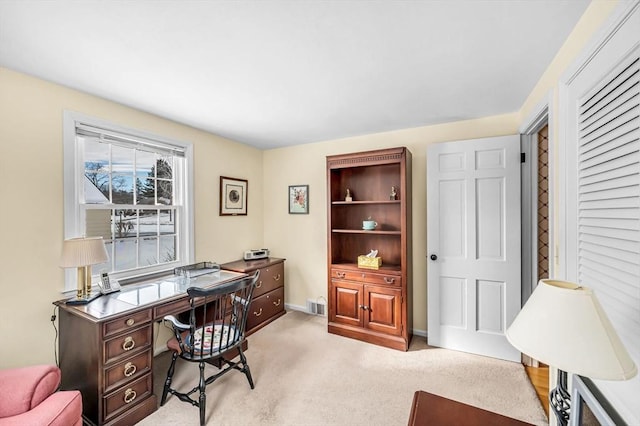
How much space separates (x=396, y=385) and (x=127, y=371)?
200 cm

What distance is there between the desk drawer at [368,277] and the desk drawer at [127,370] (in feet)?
6.21

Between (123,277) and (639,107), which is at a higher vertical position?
(639,107)

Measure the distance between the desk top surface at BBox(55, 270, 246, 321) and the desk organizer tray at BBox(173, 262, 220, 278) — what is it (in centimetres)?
6

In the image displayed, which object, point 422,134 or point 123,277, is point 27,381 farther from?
point 422,134

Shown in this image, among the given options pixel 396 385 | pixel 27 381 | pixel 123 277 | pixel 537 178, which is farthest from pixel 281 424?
pixel 537 178

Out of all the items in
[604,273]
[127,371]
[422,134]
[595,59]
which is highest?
[422,134]

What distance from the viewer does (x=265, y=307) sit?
3.37 m

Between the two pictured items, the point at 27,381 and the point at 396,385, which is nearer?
the point at 27,381

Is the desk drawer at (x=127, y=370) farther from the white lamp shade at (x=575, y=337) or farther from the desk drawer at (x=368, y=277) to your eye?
the white lamp shade at (x=575, y=337)

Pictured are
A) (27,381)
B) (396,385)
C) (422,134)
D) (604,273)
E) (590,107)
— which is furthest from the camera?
(422,134)

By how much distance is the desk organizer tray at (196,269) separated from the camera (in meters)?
2.73

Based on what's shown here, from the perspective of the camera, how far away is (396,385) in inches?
85.6

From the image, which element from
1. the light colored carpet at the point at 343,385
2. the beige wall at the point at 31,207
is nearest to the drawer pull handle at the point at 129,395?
the light colored carpet at the point at 343,385

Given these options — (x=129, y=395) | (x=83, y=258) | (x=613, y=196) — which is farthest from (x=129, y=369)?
(x=613, y=196)
